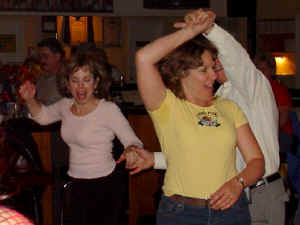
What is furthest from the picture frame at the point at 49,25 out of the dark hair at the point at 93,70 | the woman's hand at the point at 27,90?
the woman's hand at the point at 27,90

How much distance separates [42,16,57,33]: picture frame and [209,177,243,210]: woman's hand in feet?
19.7

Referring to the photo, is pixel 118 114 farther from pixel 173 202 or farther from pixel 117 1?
pixel 117 1

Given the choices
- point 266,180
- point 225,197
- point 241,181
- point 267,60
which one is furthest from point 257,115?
point 267,60

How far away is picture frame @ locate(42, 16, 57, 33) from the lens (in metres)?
7.34

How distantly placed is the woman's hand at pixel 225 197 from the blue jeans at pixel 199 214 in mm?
87

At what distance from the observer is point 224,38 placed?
204 centimetres

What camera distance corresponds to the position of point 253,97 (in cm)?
223

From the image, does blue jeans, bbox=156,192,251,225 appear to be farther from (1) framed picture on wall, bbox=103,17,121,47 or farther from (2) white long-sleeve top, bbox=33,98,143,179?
(1) framed picture on wall, bbox=103,17,121,47

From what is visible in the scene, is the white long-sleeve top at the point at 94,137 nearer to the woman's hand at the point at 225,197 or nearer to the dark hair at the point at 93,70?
the dark hair at the point at 93,70

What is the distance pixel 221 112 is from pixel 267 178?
1.60 feet

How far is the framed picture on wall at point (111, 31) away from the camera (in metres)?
7.66

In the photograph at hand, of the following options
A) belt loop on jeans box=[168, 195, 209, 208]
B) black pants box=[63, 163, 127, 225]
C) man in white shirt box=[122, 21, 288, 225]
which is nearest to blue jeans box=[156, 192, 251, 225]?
belt loop on jeans box=[168, 195, 209, 208]

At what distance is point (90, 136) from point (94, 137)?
0.8 inches

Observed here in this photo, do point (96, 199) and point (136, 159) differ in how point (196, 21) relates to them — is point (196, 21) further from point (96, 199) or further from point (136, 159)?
point (96, 199)
